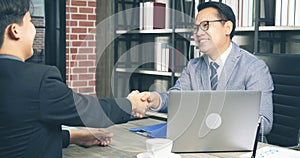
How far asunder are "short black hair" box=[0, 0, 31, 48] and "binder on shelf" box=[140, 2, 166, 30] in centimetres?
263

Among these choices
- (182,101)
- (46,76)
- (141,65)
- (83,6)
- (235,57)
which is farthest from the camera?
(141,65)

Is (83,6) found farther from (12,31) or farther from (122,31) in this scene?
(12,31)

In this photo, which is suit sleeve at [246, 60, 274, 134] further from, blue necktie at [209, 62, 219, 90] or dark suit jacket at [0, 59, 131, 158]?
dark suit jacket at [0, 59, 131, 158]

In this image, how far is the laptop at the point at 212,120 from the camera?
132 centimetres

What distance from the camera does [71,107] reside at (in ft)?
3.67

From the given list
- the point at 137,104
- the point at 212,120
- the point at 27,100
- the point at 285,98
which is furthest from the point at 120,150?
the point at 285,98

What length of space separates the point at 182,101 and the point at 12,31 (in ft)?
1.89

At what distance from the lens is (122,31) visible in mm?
3996

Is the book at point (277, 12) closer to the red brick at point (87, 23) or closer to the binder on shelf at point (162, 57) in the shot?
the binder on shelf at point (162, 57)

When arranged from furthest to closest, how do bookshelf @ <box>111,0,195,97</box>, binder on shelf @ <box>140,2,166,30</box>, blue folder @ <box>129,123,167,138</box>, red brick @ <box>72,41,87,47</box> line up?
red brick @ <box>72,41,87,47</box>, binder on shelf @ <box>140,2,166,30</box>, bookshelf @ <box>111,0,195,97</box>, blue folder @ <box>129,123,167,138</box>

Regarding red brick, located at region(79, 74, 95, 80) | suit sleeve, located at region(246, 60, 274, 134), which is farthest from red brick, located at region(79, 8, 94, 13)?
suit sleeve, located at region(246, 60, 274, 134)

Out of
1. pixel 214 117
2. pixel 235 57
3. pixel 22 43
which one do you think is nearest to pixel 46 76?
pixel 22 43

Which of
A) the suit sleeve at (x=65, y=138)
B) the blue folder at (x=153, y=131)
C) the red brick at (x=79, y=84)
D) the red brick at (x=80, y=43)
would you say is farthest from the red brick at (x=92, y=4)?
the suit sleeve at (x=65, y=138)

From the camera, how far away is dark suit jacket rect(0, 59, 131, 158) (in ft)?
3.44
